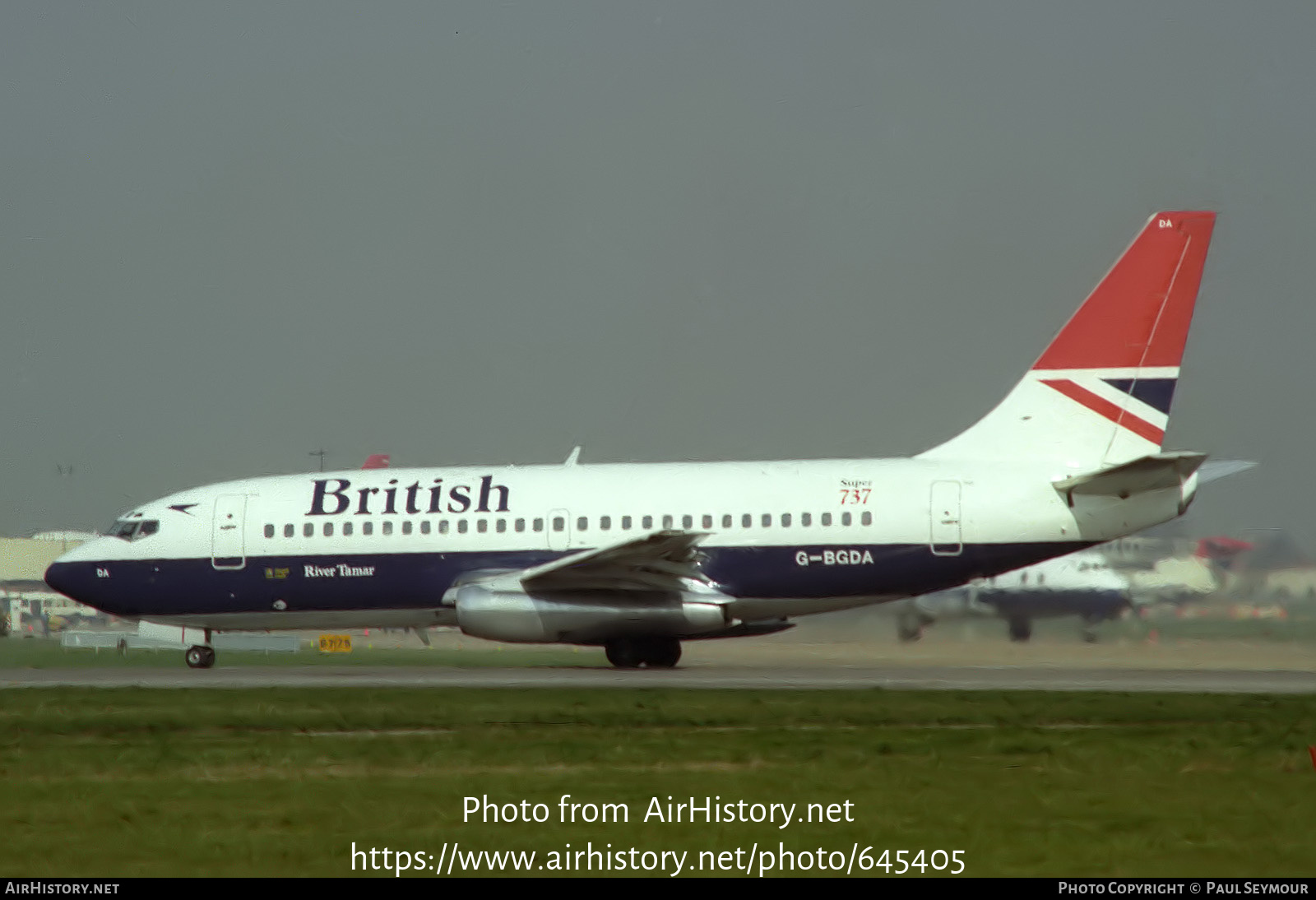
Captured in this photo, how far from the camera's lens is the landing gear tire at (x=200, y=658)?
30328 millimetres

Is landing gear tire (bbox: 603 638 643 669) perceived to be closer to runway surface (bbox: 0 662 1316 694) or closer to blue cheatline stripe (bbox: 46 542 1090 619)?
runway surface (bbox: 0 662 1316 694)

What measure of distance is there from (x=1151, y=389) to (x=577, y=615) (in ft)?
33.8

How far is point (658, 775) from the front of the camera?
45.3ft

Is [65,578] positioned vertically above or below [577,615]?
above

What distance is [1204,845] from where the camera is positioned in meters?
10.3

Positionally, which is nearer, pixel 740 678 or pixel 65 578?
pixel 740 678

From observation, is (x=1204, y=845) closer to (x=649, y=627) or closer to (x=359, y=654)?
(x=649, y=627)

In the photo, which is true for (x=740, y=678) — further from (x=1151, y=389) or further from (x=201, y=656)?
(x=201, y=656)

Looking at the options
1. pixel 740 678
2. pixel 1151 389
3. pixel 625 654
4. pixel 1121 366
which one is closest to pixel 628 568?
pixel 625 654

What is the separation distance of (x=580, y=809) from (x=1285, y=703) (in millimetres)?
11666

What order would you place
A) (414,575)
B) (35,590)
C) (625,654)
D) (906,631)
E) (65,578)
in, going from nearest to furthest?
1. (414,575)
2. (625,654)
3. (65,578)
4. (906,631)
5. (35,590)

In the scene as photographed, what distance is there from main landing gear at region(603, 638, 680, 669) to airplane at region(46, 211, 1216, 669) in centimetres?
3

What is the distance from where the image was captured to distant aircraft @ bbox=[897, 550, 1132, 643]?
31109 millimetres

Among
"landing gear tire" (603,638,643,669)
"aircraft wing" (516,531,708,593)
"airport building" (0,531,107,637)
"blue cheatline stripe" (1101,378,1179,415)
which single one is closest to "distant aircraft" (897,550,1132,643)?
"blue cheatline stripe" (1101,378,1179,415)
